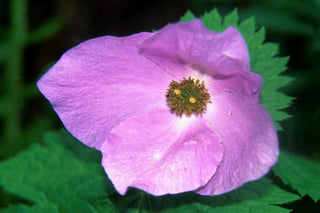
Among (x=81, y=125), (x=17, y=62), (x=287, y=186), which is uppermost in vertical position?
(x=81, y=125)

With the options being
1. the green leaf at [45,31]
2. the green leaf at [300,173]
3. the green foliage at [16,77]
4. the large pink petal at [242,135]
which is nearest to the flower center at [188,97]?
the large pink petal at [242,135]

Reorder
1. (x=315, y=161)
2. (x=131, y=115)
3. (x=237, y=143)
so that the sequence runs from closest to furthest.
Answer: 1. (x=237, y=143)
2. (x=131, y=115)
3. (x=315, y=161)

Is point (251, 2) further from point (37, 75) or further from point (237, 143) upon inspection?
point (237, 143)

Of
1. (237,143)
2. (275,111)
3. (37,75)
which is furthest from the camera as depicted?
(37,75)

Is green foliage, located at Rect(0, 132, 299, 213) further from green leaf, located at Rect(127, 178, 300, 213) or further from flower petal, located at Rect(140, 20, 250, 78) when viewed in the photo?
flower petal, located at Rect(140, 20, 250, 78)

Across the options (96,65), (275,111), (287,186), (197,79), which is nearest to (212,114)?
(197,79)

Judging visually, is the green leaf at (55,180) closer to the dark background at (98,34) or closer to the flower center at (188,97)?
the flower center at (188,97)

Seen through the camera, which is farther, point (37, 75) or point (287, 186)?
point (37, 75)

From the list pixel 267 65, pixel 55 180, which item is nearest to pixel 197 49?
pixel 267 65

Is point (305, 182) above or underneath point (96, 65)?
underneath
